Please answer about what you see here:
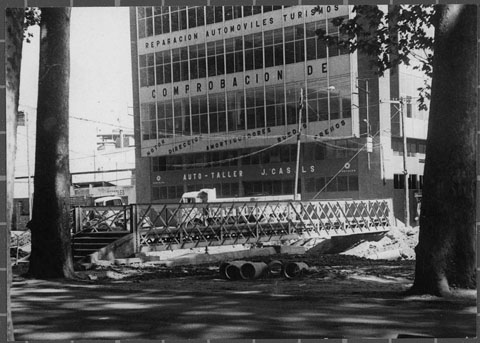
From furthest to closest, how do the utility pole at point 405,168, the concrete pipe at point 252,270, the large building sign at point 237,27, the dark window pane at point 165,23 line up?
the utility pole at point 405,168, the concrete pipe at point 252,270, the large building sign at point 237,27, the dark window pane at point 165,23

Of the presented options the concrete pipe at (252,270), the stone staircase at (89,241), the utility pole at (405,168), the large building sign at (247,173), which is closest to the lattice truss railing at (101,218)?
the stone staircase at (89,241)

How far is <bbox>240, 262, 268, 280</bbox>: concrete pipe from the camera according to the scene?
10.8 metres

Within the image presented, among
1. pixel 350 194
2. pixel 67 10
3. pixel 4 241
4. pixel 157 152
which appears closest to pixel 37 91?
pixel 67 10

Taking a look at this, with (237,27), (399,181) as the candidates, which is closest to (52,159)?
(237,27)

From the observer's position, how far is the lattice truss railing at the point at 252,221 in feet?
48.1

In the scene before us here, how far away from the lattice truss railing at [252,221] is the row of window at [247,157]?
203cm

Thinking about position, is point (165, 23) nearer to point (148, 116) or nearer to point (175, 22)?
point (175, 22)

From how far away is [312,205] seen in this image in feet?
53.8

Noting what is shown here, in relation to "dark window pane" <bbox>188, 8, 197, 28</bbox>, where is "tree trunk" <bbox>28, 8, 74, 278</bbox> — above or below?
below

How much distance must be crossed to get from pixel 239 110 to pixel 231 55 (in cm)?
126

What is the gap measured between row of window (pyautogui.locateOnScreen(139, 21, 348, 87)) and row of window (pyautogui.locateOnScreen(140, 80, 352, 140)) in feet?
1.28

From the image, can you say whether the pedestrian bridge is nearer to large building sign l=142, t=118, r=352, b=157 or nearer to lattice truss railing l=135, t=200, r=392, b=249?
lattice truss railing l=135, t=200, r=392, b=249

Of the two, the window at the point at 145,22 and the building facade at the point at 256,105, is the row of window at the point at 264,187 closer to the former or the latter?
the building facade at the point at 256,105

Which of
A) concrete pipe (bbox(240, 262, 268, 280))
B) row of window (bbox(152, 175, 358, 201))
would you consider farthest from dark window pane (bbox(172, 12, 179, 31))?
concrete pipe (bbox(240, 262, 268, 280))
